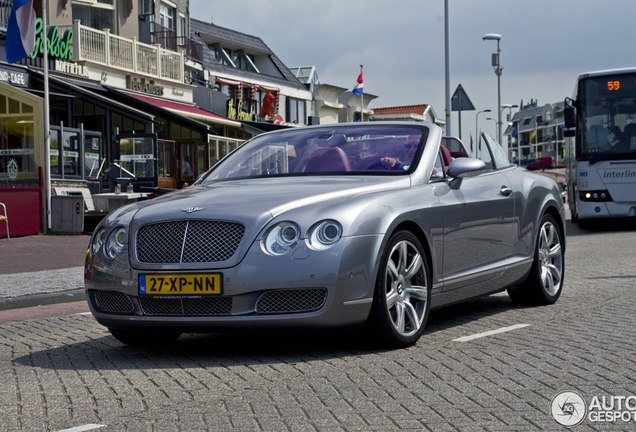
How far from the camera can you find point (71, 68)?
2561 cm

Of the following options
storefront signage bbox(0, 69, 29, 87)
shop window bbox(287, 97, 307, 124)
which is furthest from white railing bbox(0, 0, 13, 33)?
shop window bbox(287, 97, 307, 124)

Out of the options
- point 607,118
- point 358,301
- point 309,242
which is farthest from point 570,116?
point 309,242

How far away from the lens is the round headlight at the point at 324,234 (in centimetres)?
481

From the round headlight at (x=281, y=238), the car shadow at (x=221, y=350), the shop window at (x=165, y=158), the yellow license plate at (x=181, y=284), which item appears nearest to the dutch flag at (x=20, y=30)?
the shop window at (x=165, y=158)

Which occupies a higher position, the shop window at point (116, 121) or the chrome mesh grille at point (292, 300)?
the shop window at point (116, 121)

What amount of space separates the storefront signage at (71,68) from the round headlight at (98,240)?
68.3 feet

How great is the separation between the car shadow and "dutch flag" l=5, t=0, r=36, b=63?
53.4 ft

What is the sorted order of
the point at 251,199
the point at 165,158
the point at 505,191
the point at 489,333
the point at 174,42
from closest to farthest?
the point at 251,199, the point at 489,333, the point at 505,191, the point at 165,158, the point at 174,42

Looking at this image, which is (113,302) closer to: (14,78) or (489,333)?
(489,333)

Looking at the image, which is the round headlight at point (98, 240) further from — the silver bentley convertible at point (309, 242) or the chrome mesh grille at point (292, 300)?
the chrome mesh grille at point (292, 300)

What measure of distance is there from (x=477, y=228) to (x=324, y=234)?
180 centimetres

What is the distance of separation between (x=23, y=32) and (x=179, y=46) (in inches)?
593

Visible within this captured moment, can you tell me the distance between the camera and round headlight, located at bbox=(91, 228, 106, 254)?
17.5 ft

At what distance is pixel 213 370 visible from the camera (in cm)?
480
